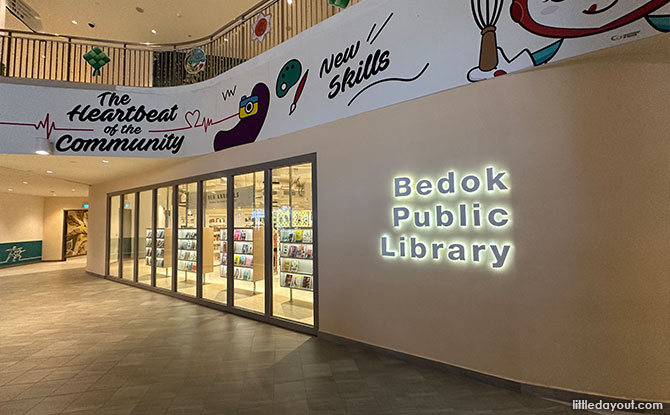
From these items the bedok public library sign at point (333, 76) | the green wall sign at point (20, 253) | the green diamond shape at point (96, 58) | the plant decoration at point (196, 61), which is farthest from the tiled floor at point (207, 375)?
the green wall sign at point (20, 253)

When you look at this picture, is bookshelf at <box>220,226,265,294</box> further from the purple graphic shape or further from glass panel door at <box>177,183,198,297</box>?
the purple graphic shape

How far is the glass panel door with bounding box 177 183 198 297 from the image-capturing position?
288 inches

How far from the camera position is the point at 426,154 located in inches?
149

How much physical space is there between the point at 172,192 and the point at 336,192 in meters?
5.03

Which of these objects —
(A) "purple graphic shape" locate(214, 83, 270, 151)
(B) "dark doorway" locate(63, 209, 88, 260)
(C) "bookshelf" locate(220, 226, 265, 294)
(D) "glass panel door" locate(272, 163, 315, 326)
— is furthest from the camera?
(B) "dark doorway" locate(63, 209, 88, 260)

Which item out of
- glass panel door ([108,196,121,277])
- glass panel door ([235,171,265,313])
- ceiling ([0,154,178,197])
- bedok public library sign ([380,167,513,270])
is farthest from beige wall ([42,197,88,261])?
bedok public library sign ([380,167,513,270])

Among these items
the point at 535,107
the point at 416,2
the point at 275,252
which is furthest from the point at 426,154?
the point at 275,252

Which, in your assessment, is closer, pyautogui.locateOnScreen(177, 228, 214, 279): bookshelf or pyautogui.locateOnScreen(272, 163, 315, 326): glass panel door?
pyautogui.locateOnScreen(272, 163, 315, 326): glass panel door

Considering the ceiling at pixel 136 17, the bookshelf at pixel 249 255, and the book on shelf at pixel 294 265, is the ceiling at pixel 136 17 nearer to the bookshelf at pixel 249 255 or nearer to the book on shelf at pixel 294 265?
the bookshelf at pixel 249 255

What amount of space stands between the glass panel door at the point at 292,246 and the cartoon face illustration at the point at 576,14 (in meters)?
3.25

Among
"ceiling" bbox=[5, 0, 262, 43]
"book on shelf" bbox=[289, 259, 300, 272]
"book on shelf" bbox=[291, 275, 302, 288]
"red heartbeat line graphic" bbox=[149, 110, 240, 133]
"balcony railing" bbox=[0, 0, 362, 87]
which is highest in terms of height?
"ceiling" bbox=[5, 0, 262, 43]

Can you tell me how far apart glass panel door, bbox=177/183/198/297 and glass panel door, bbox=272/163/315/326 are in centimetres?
250

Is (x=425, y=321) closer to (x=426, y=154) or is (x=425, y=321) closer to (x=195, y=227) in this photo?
(x=426, y=154)

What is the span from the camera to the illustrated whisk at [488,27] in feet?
11.0
